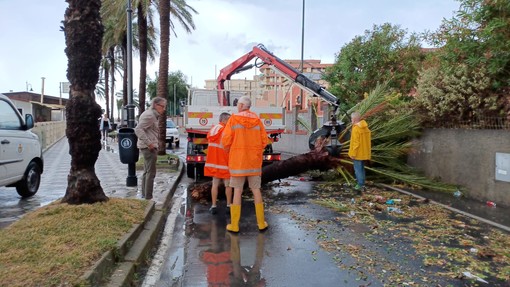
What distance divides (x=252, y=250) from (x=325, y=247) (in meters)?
0.92

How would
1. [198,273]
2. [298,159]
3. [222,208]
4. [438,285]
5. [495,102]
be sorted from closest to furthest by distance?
[438,285], [198,273], [222,208], [495,102], [298,159]

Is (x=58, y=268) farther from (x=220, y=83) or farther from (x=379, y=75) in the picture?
(x=379, y=75)

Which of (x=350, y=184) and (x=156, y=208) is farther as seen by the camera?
(x=350, y=184)

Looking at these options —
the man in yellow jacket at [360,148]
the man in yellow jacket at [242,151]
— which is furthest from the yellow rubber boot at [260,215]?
the man in yellow jacket at [360,148]

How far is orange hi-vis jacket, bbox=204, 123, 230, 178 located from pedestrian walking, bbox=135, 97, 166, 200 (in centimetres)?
106

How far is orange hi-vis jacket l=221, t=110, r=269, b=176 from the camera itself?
6148 mm

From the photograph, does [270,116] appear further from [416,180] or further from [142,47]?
[142,47]

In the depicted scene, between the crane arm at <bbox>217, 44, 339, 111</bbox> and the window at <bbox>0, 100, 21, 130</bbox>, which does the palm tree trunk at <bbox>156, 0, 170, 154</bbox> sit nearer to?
the crane arm at <bbox>217, 44, 339, 111</bbox>

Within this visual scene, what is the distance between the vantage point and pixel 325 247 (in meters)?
5.50

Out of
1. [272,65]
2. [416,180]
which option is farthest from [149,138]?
[416,180]

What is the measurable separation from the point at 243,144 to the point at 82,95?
7.68 feet

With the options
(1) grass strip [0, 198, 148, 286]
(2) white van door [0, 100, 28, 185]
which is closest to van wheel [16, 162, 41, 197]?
(2) white van door [0, 100, 28, 185]

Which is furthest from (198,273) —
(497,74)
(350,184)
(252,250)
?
(497,74)

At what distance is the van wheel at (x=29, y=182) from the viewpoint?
842cm
